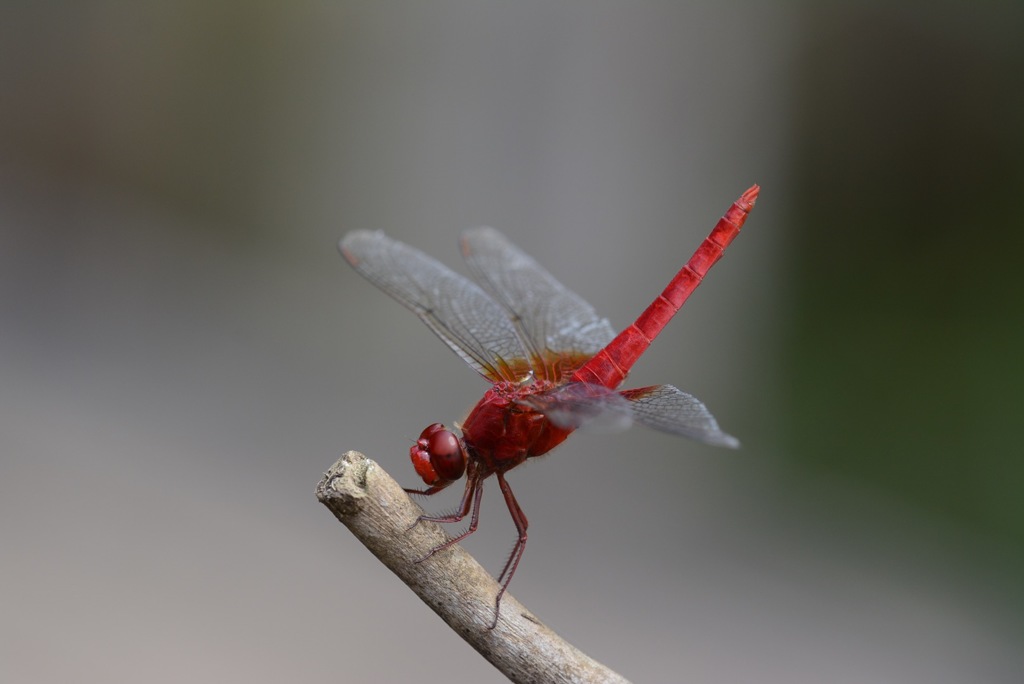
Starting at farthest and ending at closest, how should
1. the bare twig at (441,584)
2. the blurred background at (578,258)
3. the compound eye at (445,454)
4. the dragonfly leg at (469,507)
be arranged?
the blurred background at (578,258), the compound eye at (445,454), the dragonfly leg at (469,507), the bare twig at (441,584)

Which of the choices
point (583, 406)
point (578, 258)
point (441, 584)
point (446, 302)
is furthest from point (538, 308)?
point (578, 258)

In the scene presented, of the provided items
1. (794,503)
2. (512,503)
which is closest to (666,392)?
(512,503)

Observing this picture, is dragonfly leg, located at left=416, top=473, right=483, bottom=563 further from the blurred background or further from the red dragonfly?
the blurred background

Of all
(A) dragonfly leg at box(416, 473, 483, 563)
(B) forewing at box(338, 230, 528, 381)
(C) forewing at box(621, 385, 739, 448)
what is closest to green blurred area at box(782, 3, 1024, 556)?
(B) forewing at box(338, 230, 528, 381)

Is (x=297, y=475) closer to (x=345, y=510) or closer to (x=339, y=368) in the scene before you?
(x=339, y=368)

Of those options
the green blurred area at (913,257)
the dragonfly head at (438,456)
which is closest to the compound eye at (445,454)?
the dragonfly head at (438,456)

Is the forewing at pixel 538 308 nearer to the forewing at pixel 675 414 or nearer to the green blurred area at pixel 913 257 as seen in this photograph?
the forewing at pixel 675 414
